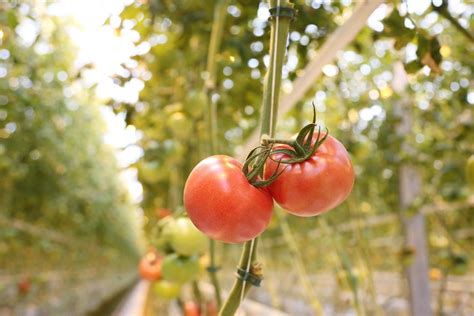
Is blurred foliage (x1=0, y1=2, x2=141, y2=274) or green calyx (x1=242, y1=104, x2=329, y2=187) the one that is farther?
blurred foliage (x1=0, y1=2, x2=141, y2=274)

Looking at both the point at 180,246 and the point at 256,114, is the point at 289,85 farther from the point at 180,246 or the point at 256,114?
the point at 180,246

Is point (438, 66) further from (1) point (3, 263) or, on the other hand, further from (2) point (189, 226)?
(1) point (3, 263)

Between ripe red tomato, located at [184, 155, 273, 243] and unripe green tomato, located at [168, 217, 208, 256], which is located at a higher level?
ripe red tomato, located at [184, 155, 273, 243]

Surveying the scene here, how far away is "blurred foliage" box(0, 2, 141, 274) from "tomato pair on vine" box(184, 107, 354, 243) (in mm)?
1205

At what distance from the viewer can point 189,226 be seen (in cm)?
107


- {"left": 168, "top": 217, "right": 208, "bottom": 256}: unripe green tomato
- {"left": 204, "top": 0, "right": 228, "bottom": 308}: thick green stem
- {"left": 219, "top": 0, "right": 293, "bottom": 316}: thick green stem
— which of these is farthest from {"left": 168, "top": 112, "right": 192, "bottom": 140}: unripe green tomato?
{"left": 219, "top": 0, "right": 293, "bottom": 316}: thick green stem

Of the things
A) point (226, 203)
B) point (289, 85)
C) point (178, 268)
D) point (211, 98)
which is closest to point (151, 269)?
point (178, 268)

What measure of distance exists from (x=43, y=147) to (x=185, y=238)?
127 inches

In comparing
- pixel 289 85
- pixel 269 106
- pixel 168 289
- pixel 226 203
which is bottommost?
pixel 168 289

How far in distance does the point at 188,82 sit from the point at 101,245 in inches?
414

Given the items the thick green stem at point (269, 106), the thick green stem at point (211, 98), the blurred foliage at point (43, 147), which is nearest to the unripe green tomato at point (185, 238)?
the thick green stem at point (211, 98)

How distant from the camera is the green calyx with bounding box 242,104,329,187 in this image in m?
0.47

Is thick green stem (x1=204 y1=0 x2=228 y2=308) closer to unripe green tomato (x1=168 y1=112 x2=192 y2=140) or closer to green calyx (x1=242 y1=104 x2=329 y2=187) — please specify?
unripe green tomato (x1=168 y1=112 x2=192 y2=140)

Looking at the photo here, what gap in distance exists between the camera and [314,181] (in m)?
0.48
